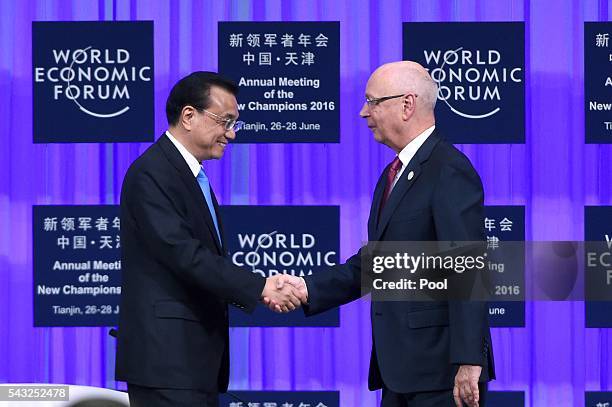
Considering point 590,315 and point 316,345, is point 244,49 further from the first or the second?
point 590,315

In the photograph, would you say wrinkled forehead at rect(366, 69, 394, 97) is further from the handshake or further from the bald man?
the handshake

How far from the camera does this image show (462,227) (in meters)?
3.10

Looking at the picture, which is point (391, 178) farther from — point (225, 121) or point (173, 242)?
point (173, 242)

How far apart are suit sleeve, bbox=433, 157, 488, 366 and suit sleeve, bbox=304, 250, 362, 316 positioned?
754mm

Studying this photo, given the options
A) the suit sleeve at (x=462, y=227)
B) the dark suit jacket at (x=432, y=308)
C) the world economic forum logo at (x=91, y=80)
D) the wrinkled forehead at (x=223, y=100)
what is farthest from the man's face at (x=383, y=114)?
the world economic forum logo at (x=91, y=80)

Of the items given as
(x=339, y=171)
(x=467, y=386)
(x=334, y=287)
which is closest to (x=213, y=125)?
(x=334, y=287)

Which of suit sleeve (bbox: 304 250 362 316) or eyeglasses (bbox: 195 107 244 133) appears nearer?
eyeglasses (bbox: 195 107 244 133)

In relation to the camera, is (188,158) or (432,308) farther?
(188,158)

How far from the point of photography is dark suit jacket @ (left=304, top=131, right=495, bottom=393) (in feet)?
Result: 10.1

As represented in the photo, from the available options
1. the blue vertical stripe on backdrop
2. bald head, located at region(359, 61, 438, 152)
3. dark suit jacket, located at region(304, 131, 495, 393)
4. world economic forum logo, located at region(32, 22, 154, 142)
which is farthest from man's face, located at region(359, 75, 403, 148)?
world economic forum logo, located at region(32, 22, 154, 142)

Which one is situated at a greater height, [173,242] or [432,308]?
[173,242]

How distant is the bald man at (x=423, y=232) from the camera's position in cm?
307

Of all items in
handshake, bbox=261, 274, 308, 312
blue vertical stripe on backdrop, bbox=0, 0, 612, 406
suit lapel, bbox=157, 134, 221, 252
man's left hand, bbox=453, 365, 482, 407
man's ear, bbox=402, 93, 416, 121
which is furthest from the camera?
blue vertical stripe on backdrop, bbox=0, 0, 612, 406

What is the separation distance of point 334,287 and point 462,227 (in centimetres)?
84
